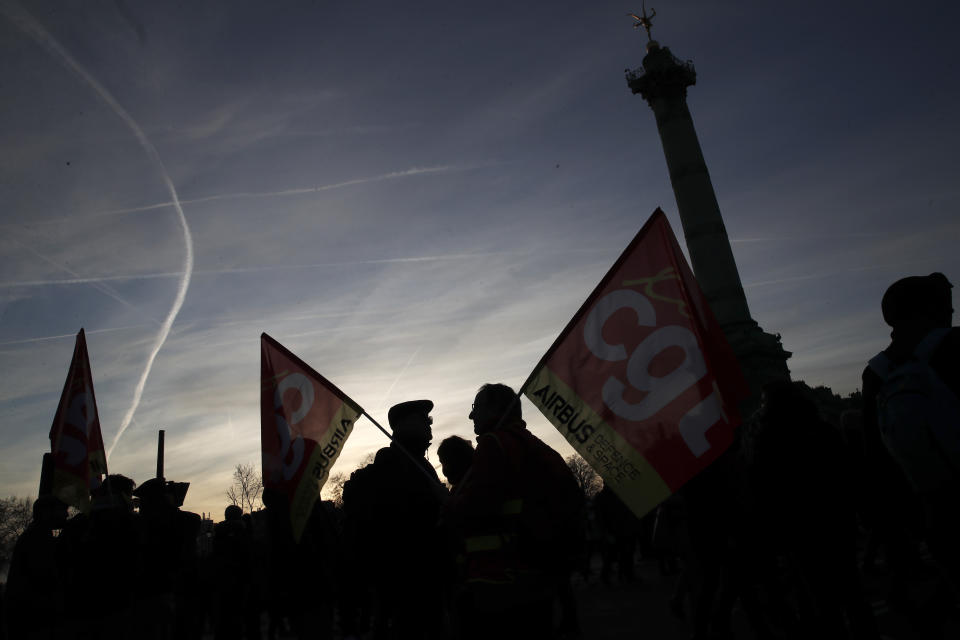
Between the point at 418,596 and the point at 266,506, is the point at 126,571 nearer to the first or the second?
the point at 266,506

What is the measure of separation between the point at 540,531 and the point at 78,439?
208 inches

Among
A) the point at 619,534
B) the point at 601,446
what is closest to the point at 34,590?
the point at 601,446

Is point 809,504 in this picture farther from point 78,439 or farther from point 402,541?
point 78,439

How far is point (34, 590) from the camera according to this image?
505cm

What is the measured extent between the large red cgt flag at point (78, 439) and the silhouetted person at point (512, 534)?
4584 mm

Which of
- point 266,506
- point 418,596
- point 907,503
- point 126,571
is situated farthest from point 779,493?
point 126,571

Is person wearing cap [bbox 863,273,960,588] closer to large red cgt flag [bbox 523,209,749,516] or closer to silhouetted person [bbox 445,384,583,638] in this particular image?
large red cgt flag [bbox 523,209,749,516]

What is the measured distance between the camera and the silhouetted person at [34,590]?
16.4 ft

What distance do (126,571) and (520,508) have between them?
3.77 m

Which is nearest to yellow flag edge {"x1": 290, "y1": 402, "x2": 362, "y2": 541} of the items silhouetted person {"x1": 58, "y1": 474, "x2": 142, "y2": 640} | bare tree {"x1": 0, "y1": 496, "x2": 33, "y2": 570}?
silhouetted person {"x1": 58, "y1": 474, "x2": 142, "y2": 640}

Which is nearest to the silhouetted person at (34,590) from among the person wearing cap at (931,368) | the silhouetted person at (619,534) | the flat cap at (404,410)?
the flat cap at (404,410)

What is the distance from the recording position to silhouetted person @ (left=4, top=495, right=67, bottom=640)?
4988 mm

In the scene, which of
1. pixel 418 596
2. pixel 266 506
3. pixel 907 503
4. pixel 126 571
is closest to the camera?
pixel 907 503

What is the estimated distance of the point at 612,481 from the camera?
10.8 feet
